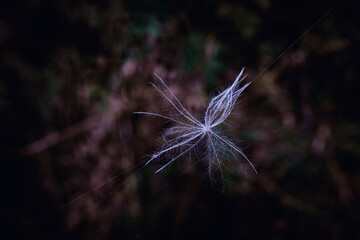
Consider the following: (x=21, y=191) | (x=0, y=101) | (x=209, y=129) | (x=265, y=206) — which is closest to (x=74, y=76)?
(x=0, y=101)

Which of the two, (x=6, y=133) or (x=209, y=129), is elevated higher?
(x=6, y=133)

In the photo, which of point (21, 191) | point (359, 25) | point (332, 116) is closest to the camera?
point (359, 25)

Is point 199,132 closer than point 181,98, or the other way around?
point 199,132

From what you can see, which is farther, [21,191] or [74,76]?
[21,191]

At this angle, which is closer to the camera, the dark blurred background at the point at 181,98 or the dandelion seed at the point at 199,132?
the dandelion seed at the point at 199,132

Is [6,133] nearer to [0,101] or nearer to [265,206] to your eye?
[0,101]

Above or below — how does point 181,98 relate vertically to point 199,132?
above

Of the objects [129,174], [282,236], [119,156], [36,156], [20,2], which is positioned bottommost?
[282,236]

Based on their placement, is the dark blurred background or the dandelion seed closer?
the dandelion seed
